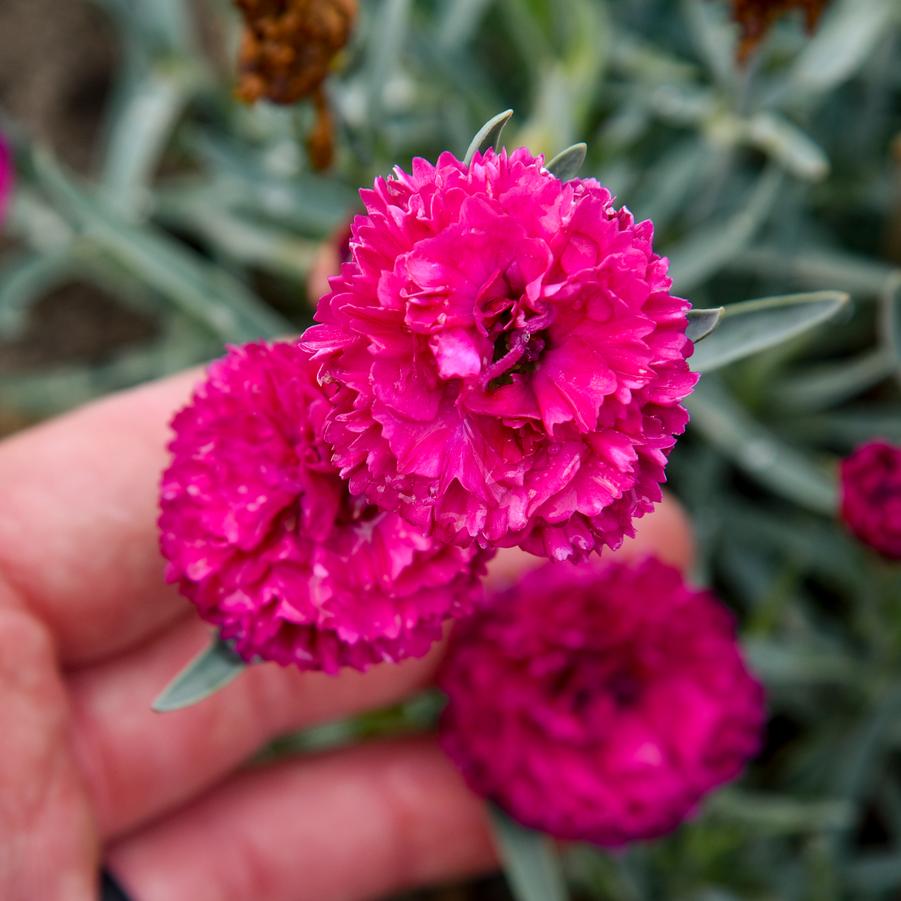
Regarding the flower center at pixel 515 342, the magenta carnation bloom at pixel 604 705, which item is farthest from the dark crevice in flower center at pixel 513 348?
the magenta carnation bloom at pixel 604 705

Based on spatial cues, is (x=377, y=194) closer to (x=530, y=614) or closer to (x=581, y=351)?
(x=581, y=351)

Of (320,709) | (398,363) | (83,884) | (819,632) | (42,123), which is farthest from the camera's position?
(42,123)

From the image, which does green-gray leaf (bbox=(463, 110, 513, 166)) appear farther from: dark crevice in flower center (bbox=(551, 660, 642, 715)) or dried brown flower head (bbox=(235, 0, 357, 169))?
dark crevice in flower center (bbox=(551, 660, 642, 715))

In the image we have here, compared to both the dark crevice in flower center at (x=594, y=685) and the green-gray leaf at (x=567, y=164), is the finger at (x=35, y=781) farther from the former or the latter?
the green-gray leaf at (x=567, y=164)

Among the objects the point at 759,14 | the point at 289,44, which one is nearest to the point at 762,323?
the point at 759,14

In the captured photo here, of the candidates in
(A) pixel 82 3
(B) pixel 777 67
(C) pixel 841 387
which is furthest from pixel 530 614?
(A) pixel 82 3

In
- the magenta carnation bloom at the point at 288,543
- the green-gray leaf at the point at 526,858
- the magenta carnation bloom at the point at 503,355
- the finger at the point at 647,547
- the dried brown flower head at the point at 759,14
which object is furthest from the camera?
the finger at the point at 647,547

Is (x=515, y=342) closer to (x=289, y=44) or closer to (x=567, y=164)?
(x=567, y=164)
